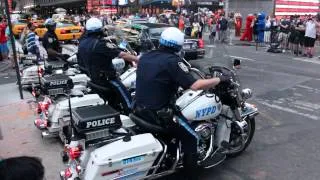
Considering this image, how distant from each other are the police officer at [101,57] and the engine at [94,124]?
201cm

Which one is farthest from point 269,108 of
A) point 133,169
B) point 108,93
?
point 133,169

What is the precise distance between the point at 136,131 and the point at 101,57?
→ 78.8 inches

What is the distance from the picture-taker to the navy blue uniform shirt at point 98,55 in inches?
234

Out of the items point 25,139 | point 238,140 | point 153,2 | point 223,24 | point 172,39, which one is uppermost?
point 153,2

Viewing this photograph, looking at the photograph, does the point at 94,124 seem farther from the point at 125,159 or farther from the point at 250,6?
the point at 250,6

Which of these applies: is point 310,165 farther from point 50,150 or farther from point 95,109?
point 50,150

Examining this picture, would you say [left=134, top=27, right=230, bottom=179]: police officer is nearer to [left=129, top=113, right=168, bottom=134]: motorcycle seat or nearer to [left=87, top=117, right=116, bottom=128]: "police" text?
[left=129, top=113, right=168, bottom=134]: motorcycle seat

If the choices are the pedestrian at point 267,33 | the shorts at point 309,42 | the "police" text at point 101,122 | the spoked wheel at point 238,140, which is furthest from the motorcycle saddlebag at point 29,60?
the pedestrian at point 267,33

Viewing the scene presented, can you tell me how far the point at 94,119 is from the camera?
3697mm

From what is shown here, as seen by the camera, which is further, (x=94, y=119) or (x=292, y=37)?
(x=292, y=37)

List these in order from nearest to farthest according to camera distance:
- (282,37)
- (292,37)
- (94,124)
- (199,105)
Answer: (94,124) < (199,105) < (292,37) < (282,37)

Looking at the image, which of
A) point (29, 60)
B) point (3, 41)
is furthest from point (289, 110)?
point (3, 41)

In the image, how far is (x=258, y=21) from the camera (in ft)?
69.4

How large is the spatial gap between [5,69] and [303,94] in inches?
428
